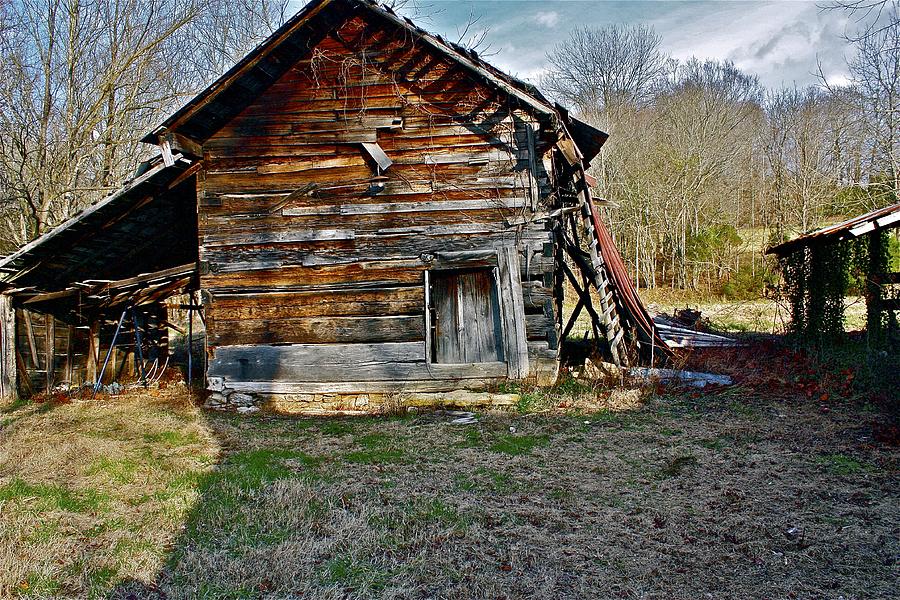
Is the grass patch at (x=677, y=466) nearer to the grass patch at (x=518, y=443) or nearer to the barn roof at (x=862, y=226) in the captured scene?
the grass patch at (x=518, y=443)

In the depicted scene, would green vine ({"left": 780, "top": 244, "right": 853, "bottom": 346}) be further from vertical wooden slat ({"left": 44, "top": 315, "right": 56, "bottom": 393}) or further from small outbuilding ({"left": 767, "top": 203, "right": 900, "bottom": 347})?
vertical wooden slat ({"left": 44, "top": 315, "right": 56, "bottom": 393})

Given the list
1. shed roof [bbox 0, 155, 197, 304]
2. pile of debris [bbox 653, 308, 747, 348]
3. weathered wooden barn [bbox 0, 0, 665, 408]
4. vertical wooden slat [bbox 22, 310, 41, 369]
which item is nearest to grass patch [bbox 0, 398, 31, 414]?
A: vertical wooden slat [bbox 22, 310, 41, 369]

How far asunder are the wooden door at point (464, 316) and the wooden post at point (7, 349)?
27.0ft

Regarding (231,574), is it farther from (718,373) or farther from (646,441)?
(718,373)

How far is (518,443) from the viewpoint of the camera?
7.34 meters

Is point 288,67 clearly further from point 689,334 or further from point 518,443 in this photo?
point 689,334

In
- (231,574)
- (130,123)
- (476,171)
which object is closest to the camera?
(231,574)

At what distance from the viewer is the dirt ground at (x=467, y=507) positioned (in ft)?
13.1

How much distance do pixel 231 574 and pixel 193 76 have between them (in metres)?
23.9

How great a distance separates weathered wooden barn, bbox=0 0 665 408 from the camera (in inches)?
376

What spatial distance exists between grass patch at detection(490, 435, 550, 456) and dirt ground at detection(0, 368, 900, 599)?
A: 0.04m

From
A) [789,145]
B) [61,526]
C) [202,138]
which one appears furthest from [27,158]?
[789,145]

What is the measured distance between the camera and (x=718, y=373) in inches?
403

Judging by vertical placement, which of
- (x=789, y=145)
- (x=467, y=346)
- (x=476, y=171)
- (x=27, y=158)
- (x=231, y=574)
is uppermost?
(x=789, y=145)
